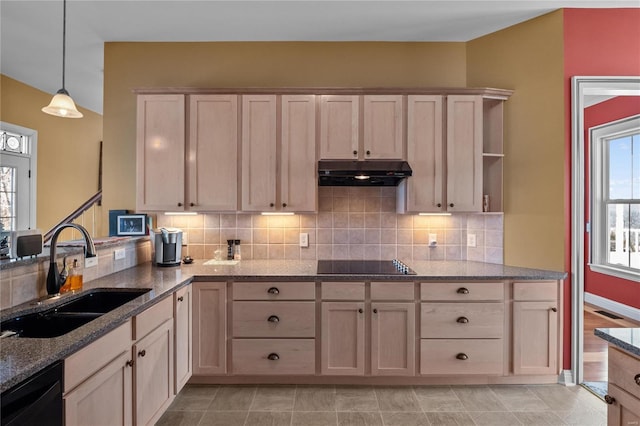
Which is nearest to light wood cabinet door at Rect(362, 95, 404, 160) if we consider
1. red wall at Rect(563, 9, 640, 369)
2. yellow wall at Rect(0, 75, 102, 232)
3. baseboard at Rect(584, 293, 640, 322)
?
red wall at Rect(563, 9, 640, 369)

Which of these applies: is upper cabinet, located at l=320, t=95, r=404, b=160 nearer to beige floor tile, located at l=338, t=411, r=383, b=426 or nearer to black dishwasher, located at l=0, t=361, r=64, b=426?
beige floor tile, located at l=338, t=411, r=383, b=426

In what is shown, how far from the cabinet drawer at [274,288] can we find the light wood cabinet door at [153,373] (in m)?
0.53

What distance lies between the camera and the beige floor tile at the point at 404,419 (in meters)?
2.14

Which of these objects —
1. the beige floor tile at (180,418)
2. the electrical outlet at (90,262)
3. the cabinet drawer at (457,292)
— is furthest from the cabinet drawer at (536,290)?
the electrical outlet at (90,262)

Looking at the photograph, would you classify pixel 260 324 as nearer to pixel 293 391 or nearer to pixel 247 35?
pixel 293 391

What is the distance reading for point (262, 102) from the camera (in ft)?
9.12

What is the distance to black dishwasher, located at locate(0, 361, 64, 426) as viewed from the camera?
986mm

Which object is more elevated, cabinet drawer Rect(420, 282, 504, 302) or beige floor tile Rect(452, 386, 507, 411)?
cabinet drawer Rect(420, 282, 504, 302)

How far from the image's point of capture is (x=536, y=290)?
250 centimetres

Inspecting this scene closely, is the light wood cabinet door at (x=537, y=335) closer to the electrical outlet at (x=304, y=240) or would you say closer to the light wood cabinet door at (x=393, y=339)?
the light wood cabinet door at (x=393, y=339)

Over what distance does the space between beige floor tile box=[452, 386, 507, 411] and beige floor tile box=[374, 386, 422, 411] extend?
0.34 m

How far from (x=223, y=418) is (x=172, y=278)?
989mm

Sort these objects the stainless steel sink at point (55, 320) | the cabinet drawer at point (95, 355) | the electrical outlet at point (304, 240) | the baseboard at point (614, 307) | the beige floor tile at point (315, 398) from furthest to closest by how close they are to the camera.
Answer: the baseboard at point (614, 307), the electrical outlet at point (304, 240), the beige floor tile at point (315, 398), the stainless steel sink at point (55, 320), the cabinet drawer at point (95, 355)

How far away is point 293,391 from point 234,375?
461mm
